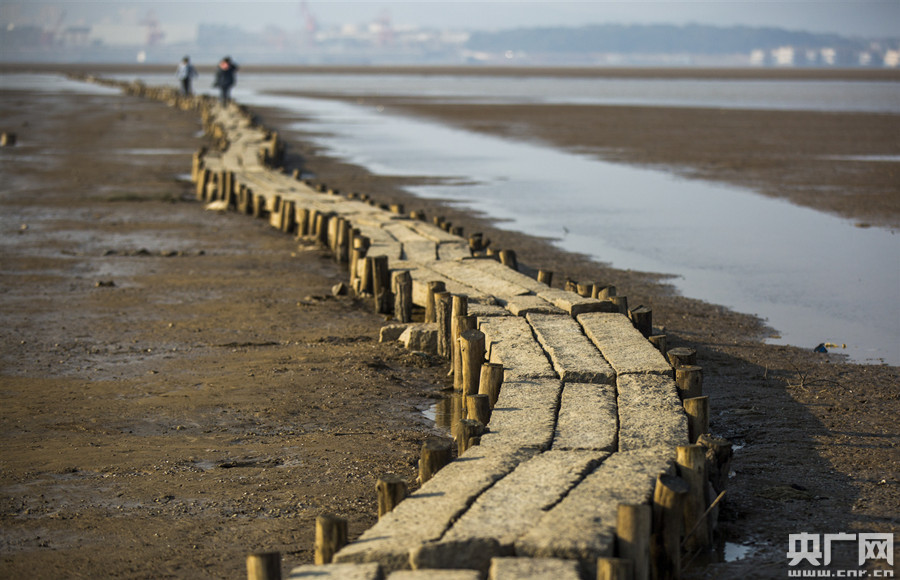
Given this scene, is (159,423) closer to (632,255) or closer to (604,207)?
(632,255)

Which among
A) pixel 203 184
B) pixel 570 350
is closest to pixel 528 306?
pixel 570 350

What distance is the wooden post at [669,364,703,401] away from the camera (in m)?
6.69

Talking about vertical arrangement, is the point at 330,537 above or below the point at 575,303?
below

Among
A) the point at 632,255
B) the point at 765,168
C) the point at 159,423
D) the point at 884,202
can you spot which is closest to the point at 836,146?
the point at 765,168

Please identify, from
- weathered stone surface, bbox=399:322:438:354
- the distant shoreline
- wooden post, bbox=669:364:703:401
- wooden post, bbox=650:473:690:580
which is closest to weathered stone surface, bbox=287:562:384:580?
wooden post, bbox=650:473:690:580

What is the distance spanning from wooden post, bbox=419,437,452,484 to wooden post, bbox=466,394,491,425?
751 mm

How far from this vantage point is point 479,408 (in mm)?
6340

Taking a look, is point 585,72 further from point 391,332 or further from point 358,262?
point 391,332

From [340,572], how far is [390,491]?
77 centimetres

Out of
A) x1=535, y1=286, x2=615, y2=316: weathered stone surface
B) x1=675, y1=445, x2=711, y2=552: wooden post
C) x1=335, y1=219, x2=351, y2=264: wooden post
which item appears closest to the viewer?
x1=675, y1=445, x2=711, y2=552: wooden post

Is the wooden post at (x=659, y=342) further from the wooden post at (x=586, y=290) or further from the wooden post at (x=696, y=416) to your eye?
the wooden post at (x=586, y=290)

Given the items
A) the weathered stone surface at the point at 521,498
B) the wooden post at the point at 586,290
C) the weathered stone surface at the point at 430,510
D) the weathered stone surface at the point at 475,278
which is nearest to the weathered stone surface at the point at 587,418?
the weathered stone surface at the point at 521,498

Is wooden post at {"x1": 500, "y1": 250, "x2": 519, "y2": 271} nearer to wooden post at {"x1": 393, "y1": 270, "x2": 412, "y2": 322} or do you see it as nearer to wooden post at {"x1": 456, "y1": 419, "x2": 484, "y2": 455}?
wooden post at {"x1": 393, "y1": 270, "x2": 412, "y2": 322}

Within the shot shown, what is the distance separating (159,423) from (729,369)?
4677 mm
